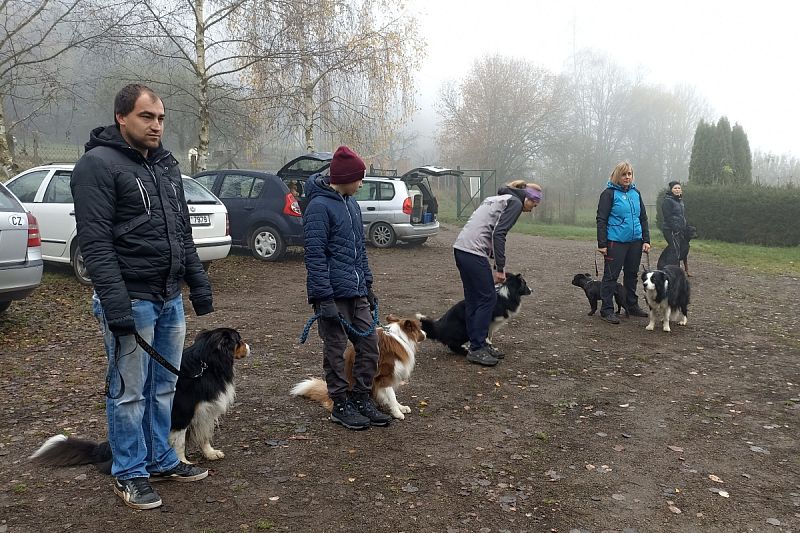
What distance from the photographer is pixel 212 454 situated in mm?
3951

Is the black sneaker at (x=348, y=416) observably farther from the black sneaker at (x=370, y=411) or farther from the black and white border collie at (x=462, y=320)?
the black and white border collie at (x=462, y=320)

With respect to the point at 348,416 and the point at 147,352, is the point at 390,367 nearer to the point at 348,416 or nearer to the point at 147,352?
the point at 348,416

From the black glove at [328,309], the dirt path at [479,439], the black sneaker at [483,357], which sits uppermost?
the black glove at [328,309]

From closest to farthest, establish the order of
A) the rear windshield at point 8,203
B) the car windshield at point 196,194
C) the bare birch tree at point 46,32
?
1. the rear windshield at point 8,203
2. the car windshield at point 196,194
3. the bare birch tree at point 46,32

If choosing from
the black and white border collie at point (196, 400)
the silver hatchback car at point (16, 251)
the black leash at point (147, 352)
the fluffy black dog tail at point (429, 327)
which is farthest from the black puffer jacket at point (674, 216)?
the black leash at point (147, 352)

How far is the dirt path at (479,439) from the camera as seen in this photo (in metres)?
3.34

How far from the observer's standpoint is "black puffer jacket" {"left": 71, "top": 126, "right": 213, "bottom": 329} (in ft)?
9.55

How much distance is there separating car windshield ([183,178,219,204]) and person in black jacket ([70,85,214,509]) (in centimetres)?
668

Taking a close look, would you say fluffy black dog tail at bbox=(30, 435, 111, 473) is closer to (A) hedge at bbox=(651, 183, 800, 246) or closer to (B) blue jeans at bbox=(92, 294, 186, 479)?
(B) blue jeans at bbox=(92, 294, 186, 479)

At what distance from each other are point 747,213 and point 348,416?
61.9 ft

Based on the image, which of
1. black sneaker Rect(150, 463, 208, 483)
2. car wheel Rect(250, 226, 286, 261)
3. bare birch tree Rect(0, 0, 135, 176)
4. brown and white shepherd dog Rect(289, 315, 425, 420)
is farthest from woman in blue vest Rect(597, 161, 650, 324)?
bare birch tree Rect(0, 0, 135, 176)

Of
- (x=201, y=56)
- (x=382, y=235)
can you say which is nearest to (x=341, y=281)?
(x=382, y=235)

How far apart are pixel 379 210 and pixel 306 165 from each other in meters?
2.13

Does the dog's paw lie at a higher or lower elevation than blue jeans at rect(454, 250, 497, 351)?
lower
